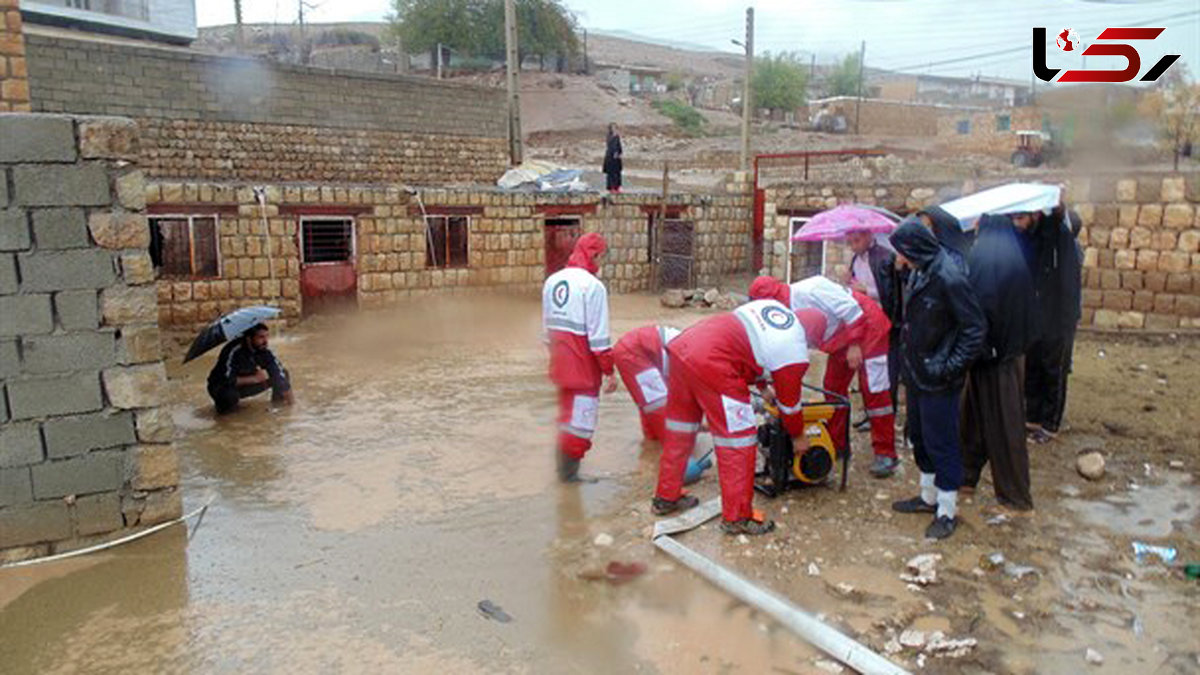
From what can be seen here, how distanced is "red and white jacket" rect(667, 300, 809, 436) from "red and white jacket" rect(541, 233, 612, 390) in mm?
961

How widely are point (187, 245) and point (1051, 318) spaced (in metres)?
10.8

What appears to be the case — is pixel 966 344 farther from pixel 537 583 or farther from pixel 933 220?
pixel 537 583

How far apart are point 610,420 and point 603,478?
5.58ft

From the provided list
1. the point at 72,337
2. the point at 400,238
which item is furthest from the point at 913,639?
the point at 400,238

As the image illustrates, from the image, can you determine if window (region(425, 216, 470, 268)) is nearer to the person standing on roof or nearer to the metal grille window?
the metal grille window

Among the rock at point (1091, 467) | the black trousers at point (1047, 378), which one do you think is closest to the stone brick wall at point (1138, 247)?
the black trousers at point (1047, 378)

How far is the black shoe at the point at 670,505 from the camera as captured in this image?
5395 millimetres

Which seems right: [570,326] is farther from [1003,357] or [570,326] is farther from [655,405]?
[1003,357]

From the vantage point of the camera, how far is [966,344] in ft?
15.5

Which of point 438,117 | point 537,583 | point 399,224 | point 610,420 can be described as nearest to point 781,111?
point 438,117

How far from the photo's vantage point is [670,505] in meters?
5.40

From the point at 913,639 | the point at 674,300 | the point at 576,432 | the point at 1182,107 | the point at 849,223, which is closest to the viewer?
the point at 913,639

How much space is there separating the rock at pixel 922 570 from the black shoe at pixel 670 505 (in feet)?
4.58

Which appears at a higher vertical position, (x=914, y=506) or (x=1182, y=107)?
(x=1182, y=107)
